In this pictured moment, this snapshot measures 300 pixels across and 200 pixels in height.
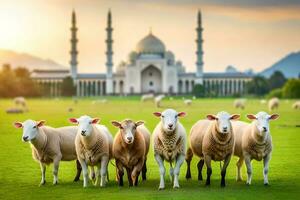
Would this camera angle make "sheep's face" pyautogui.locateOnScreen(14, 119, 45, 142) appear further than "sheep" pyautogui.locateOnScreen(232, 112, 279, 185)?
Yes

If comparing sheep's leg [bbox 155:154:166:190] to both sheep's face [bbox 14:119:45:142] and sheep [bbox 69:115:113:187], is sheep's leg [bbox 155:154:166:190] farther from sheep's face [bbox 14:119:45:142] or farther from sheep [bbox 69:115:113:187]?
sheep's face [bbox 14:119:45:142]

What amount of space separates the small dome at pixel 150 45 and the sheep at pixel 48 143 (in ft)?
369

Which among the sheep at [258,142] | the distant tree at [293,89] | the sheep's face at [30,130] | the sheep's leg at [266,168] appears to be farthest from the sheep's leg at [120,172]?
the distant tree at [293,89]

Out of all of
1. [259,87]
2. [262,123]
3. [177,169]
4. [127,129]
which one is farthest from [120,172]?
[259,87]

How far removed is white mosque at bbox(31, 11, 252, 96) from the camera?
11788 cm

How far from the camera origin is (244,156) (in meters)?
12.2

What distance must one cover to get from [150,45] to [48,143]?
373ft

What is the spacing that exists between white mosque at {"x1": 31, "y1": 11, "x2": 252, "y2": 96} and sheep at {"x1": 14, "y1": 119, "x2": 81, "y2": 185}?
102 m

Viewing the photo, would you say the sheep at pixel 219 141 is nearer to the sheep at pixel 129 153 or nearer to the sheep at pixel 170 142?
the sheep at pixel 170 142

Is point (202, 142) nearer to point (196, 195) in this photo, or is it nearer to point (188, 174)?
point (188, 174)

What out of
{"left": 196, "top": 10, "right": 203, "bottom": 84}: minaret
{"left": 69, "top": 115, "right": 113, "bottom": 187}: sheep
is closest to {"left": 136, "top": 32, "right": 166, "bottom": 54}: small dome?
{"left": 196, "top": 10, "right": 203, "bottom": 84}: minaret

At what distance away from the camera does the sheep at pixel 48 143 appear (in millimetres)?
12141

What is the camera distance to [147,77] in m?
122

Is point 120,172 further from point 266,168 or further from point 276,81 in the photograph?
point 276,81
